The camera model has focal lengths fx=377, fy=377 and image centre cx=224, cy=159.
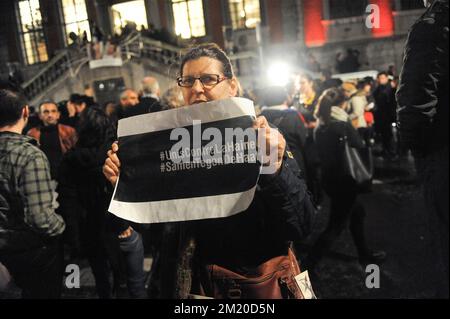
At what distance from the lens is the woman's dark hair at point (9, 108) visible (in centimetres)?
234

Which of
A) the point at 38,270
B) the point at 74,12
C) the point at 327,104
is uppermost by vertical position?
the point at 74,12

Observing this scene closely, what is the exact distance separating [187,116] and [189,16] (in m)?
1.23

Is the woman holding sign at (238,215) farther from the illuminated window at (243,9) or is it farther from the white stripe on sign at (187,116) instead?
the illuminated window at (243,9)

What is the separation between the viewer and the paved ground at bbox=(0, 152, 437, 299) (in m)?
3.40

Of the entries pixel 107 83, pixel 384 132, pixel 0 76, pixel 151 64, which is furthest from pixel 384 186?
pixel 107 83

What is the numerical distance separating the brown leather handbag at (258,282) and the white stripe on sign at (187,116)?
25.9 inches

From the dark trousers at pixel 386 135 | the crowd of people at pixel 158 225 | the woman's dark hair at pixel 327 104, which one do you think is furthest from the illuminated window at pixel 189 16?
the dark trousers at pixel 386 135

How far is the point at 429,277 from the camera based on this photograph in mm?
3436

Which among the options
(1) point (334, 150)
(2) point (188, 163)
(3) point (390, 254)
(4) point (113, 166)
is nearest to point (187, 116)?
(2) point (188, 163)

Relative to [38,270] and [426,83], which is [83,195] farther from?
[426,83]

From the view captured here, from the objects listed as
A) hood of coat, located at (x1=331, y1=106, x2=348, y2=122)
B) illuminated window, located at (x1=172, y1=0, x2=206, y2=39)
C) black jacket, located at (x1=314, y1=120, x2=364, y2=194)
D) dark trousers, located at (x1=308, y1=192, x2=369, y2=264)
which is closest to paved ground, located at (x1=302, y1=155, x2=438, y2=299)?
dark trousers, located at (x1=308, y1=192, x2=369, y2=264)

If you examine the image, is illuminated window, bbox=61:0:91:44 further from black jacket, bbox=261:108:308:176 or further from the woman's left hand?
black jacket, bbox=261:108:308:176

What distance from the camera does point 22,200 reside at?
235 centimetres
